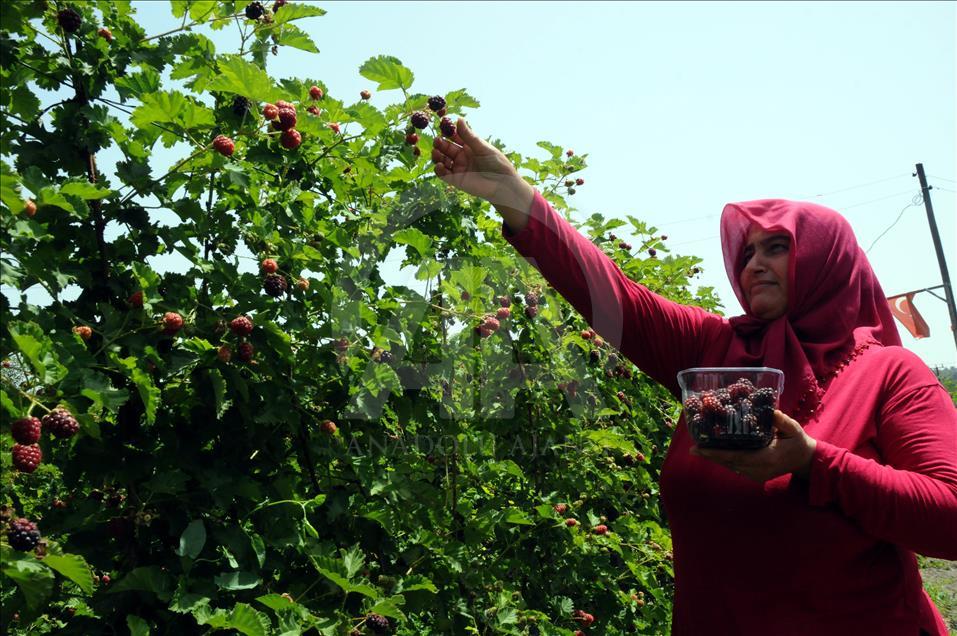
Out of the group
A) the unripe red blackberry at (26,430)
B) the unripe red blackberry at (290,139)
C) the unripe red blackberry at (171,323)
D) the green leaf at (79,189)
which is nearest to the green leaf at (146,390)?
the unripe red blackberry at (171,323)

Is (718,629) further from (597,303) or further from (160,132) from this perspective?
(160,132)

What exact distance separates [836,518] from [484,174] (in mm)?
1217

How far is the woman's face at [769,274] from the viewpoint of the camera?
223cm

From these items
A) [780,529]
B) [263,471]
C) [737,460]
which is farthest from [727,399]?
[263,471]

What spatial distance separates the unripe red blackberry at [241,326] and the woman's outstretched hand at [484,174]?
2.16ft

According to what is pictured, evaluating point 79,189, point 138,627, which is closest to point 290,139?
point 79,189

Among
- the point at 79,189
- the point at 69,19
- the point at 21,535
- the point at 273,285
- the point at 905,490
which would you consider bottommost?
the point at 905,490

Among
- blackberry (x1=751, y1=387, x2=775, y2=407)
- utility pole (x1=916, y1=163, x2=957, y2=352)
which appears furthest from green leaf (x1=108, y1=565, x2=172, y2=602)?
utility pole (x1=916, y1=163, x2=957, y2=352)

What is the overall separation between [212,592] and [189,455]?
333mm

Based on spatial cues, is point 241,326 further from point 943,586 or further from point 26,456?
point 943,586

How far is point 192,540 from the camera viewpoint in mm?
1795

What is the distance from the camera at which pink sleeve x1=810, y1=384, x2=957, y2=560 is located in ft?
5.61

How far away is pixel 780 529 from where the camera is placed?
1.93 meters

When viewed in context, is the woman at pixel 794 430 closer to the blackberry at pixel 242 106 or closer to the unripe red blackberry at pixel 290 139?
the unripe red blackberry at pixel 290 139
